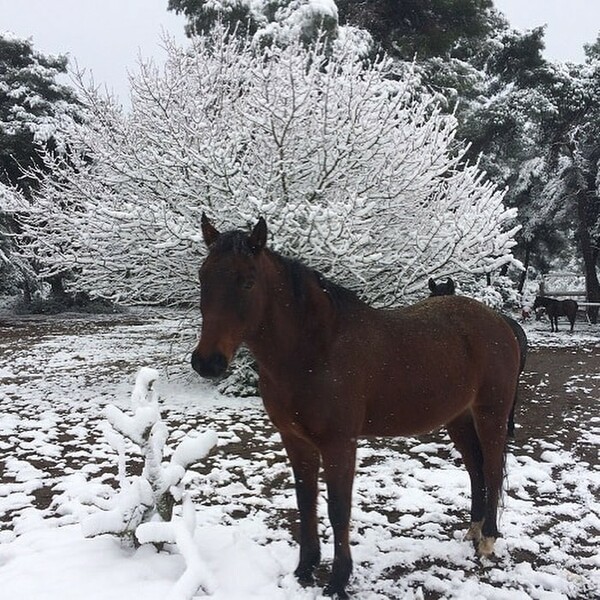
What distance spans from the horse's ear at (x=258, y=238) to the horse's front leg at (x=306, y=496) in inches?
40.7

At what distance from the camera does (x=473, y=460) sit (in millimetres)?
3271

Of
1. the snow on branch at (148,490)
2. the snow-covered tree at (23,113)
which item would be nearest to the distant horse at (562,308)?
the snow on branch at (148,490)

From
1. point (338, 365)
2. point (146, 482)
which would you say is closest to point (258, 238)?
point (338, 365)

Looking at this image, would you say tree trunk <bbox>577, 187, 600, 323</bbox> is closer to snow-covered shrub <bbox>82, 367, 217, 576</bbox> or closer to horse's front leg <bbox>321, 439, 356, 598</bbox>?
horse's front leg <bbox>321, 439, 356, 598</bbox>

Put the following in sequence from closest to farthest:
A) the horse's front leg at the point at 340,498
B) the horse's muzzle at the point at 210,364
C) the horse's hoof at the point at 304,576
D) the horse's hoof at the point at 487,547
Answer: the horse's muzzle at the point at 210,364 → the horse's front leg at the point at 340,498 → the horse's hoof at the point at 304,576 → the horse's hoof at the point at 487,547

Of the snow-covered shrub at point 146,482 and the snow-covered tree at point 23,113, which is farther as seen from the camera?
the snow-covered tree at point 23,113

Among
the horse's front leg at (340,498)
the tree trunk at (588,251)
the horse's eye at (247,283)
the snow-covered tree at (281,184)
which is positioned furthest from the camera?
the tree trunk at (588,251)

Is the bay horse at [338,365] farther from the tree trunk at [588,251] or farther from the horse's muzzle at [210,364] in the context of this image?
the tree trunk at [588,251]

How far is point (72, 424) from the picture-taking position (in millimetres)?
5891

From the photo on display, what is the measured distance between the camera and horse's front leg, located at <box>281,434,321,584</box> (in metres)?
2.70

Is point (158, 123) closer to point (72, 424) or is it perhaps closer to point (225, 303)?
point (72, 424)

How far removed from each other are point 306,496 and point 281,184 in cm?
468

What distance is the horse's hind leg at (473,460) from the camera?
10.4 feet

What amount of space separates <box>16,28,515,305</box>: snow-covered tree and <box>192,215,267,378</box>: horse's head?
3.54 m
